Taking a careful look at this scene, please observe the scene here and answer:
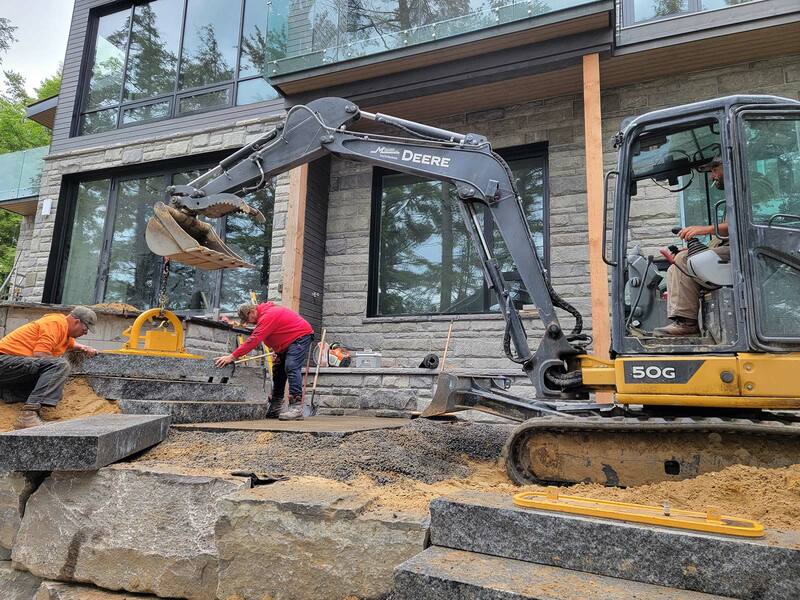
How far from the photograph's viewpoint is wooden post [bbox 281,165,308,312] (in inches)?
307

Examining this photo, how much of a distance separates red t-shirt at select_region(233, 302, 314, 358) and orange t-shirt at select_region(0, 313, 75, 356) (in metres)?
1.86

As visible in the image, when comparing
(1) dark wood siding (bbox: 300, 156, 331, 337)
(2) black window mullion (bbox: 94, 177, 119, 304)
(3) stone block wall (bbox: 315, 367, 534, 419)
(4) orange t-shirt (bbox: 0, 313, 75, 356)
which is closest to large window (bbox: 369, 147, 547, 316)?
(1) dark wood siding (bbox: 300, 156, 331, 337)

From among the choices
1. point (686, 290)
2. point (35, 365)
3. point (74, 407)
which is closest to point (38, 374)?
point (35, 365)

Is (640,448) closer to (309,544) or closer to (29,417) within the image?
(309,544)

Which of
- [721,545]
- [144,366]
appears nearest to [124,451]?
[144,366]

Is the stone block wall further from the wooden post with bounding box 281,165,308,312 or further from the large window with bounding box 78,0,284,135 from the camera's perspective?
the large window with bounding box 78,0,284,135

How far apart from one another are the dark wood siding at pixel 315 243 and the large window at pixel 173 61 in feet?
6.39

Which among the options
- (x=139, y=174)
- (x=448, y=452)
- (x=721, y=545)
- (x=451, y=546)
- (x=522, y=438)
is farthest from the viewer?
(x=139, y=174)

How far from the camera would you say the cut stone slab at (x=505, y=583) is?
1593mm

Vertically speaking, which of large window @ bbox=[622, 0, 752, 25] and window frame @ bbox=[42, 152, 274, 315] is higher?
large window @ bbox=[622, 0, 752, 25]

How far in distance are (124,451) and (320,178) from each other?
6.62 m

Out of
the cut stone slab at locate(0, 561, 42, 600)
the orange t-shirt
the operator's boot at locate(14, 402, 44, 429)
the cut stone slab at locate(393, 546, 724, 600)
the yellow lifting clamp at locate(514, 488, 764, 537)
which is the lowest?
the cut stone slab at locate(0, 561, 42, 600)

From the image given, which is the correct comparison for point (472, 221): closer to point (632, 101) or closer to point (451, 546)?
point (451, 546)

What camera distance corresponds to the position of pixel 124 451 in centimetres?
326
